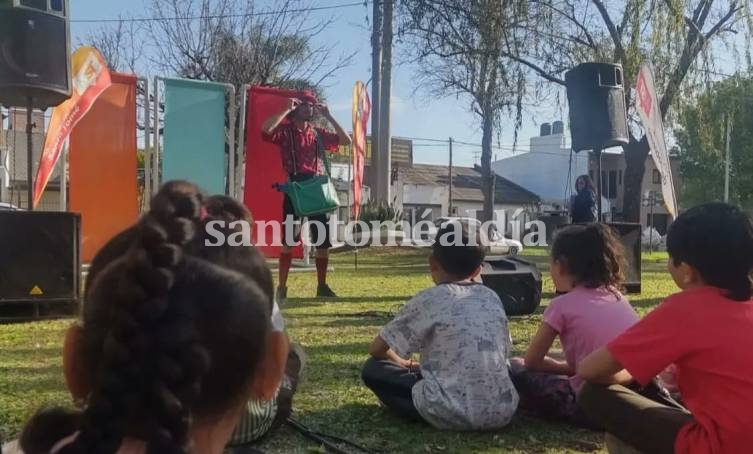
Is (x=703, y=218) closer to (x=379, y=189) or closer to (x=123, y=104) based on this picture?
(x=123, y=104)

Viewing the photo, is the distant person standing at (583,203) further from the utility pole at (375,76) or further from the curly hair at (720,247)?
the curly hair at (720,247)

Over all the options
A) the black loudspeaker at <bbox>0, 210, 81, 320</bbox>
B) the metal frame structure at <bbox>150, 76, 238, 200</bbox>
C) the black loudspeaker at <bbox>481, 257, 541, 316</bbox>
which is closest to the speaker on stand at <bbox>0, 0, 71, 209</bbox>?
the black loudspeaker at <bbox>0, 210, 81, 320</bbox>

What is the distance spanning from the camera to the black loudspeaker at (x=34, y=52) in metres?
5.62

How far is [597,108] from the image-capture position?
7508 millimetres

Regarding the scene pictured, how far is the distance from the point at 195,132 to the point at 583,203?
15.6 ft

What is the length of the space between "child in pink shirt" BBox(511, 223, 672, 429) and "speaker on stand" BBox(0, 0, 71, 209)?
4367 mm

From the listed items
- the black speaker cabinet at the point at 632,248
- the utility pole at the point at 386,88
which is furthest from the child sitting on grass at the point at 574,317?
the utility pole at the point at 386,88

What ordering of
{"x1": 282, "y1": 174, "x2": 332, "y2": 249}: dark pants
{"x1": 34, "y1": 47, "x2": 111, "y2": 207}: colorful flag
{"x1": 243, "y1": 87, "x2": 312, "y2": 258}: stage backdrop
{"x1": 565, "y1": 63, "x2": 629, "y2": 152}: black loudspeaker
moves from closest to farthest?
{"x1": 282, "y1": 174, "x2": 332, "y2": 249}: dark pants
{"x1": 34, "y1": 47, "x2": 111, "y2": 207}: colorful flag
{"x1": 565, "y1": 63, "x2": 629, "y2": 152}: black loudspeaker
{"x1": 243, "y1": 87, "x2": 312, "y2": 258}: stage backdrop

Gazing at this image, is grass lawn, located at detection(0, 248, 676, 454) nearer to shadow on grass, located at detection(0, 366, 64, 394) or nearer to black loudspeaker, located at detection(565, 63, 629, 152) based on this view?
shadow on grass, located at detection(0, 366, 64, 394)

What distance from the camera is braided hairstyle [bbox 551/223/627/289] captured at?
9.97 ft

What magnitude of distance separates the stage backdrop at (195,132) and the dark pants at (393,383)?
6.18m

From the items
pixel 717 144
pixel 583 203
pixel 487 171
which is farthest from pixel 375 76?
pixel 487 171

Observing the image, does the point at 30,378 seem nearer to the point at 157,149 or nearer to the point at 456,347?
the point at 456,347

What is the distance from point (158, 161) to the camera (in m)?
9.02
